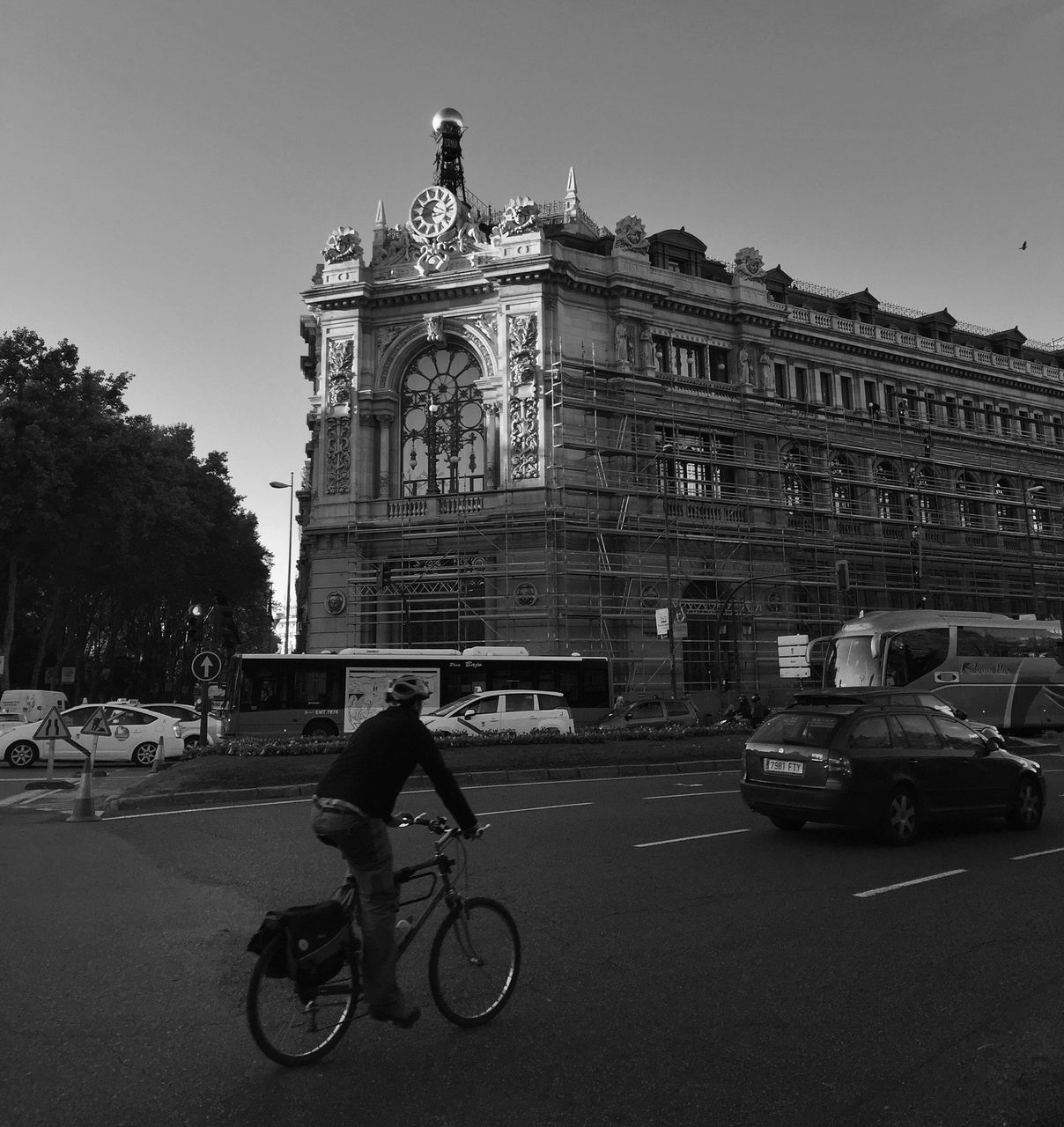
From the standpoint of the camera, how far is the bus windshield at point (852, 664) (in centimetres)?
2392

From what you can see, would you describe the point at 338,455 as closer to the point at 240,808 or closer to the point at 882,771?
the point at 240,808

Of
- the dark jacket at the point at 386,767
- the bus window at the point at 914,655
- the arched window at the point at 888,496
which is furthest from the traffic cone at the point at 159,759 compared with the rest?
the arched window at the point at 888,496

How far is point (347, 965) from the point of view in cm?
427

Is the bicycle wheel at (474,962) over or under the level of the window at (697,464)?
under

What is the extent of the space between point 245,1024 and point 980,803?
27.6 ft

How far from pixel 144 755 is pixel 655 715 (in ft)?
42.5

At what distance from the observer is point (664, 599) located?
117 ft

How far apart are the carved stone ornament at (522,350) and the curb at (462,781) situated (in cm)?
2028

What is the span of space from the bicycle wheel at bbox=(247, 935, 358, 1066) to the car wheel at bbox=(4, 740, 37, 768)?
20.3 metres

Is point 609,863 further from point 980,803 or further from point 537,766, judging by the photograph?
point 537,766

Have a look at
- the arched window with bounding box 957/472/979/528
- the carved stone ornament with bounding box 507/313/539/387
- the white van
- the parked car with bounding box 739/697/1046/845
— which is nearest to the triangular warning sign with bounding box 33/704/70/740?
the parked car with bounding box 739/697/1046/845

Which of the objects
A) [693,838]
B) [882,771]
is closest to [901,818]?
[882,771]

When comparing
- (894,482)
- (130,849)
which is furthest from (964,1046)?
(894,482)

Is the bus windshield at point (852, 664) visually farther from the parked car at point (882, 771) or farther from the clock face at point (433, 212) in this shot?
the clock face at point (433, 212)
